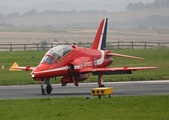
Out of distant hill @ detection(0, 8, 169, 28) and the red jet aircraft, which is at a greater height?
distant hill @ detection(0, 8, 169, 28)

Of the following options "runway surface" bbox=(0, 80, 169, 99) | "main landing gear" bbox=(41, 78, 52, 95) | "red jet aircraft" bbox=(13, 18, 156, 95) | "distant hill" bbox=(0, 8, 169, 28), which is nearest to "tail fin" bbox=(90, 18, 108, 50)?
"red jet aircraft" bbox=(13, 18, 156, 95)

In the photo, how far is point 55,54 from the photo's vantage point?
3378 centimetres

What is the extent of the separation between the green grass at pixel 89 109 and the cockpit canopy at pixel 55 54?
19.9 feet

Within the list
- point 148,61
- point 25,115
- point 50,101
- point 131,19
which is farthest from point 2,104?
point 131,19

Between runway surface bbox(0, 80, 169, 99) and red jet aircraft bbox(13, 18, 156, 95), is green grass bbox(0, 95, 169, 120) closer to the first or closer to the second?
runway surface bbox(0, 80, 169, 99)

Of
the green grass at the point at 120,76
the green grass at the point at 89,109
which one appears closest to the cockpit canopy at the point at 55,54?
the green grass at the point at 89,109

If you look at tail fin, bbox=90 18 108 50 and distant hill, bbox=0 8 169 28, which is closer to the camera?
tail fin, bbox=90 18 108 50

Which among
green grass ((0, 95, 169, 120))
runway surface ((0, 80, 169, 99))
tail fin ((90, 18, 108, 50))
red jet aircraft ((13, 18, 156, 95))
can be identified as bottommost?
green grass ((0, 95, 169, 120))

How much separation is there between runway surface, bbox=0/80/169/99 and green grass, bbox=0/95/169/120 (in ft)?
14.5

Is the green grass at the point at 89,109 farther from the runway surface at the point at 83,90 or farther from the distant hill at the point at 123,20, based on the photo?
the distant hill at the point at 123,20

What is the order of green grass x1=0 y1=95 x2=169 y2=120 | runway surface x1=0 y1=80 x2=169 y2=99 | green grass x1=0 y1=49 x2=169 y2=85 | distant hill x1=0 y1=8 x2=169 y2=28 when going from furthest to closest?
distant hill x1=0 y1=8 x2=169 y2=28 < green grass x1=0 y1=49 x2=169 y2=85 < runway surface x1=0 y1=80 x2=169 y2=99 < green grass x1=0 y1=95 x2=169 y2=120

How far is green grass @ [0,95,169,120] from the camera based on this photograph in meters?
21.7

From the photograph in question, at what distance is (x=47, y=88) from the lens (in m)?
33.2

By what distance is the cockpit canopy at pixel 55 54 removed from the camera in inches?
1318
